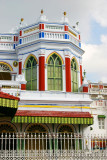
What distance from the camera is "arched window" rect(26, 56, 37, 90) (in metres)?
19.7

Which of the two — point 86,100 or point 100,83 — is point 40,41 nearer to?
point 86,100

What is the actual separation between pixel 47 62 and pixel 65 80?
1.88 metres

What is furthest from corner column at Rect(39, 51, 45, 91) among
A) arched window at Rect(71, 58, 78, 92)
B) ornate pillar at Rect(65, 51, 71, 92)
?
arched window at Rect(71, 58, 78, 92)

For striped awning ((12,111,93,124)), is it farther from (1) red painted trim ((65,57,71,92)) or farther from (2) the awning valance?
(1) red painted trim ((65,57,71,92))

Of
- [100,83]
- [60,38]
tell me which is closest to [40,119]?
[60,38]

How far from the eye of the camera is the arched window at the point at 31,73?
19734 mm

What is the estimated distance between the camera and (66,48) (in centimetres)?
2000

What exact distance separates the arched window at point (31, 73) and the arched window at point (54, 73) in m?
1.08

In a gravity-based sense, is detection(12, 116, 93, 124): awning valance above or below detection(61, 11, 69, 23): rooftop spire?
below

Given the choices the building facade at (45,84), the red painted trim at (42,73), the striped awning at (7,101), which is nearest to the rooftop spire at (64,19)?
the building facade at (45,84)

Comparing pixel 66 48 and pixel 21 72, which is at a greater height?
pixel 66 48

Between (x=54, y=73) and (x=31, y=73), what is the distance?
1755mm

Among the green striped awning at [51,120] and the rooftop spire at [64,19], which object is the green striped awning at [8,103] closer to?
the green striped awning at [51,120]

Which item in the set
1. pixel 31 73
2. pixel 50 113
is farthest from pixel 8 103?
pixel 31 73
